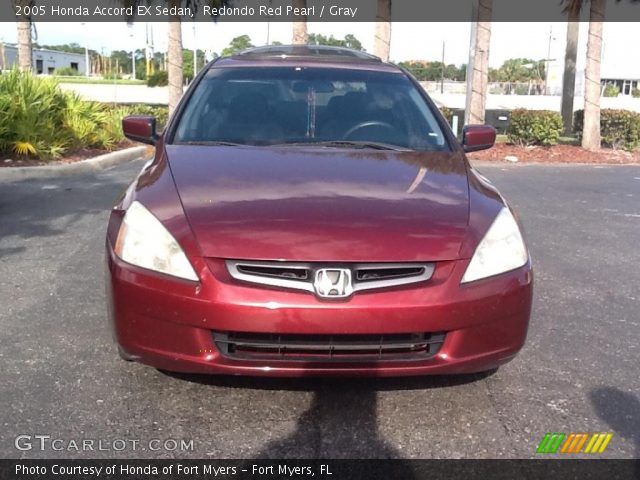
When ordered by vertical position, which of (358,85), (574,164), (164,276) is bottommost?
(574,164)

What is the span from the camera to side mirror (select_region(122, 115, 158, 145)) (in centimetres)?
442

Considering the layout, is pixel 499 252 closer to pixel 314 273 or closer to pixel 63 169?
pixel 314 273

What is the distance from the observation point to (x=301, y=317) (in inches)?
106

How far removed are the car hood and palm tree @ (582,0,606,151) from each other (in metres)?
13.7

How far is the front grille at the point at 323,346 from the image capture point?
110 inches

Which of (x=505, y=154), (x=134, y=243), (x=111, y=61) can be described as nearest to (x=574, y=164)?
(x=505, y=154)

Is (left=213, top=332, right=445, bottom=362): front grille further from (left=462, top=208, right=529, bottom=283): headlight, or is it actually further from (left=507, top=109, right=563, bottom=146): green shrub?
(left=507, top=109, right=563, bottom=146): green shrub

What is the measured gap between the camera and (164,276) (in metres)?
2.80

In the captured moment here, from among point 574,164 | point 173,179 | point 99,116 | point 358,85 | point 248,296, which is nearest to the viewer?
point 248,296

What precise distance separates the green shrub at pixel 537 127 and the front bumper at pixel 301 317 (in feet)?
46.0

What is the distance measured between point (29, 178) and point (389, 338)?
26.7ft

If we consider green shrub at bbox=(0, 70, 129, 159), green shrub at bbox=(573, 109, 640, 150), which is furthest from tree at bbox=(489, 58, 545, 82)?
green shrub at bbox=(0, 70, 129, 159)

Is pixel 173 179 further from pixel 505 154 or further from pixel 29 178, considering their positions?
pixel 505 154

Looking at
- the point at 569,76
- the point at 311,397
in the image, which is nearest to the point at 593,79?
the point at 569,76
